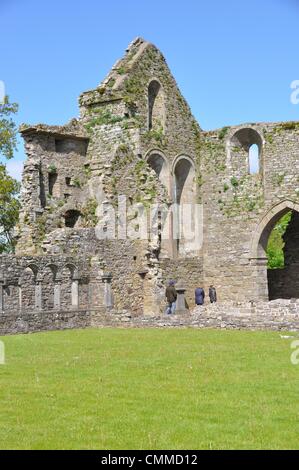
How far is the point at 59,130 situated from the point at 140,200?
13.5ft

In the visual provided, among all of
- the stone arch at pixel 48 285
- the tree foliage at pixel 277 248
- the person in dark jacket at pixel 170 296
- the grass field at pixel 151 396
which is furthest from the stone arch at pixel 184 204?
the tree foliage at pixel 277 248

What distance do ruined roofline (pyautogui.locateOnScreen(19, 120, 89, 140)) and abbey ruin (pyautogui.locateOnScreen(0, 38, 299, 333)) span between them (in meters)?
0.05

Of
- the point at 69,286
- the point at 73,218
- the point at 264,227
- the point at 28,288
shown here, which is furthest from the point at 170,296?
the point at 264,227

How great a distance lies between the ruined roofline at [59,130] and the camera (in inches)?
1118

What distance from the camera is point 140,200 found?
95.0 ft

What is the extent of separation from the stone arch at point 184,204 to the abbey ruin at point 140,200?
0.17ft

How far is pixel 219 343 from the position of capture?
691 inches

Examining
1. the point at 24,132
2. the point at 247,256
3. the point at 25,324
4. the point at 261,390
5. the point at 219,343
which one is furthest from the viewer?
the point at 247,256

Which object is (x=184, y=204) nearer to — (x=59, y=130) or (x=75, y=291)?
(x=59, y=130)

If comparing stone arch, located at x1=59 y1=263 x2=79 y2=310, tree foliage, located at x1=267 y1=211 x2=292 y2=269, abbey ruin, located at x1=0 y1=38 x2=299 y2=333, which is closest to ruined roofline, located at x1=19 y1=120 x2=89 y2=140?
abbey ruin, located at x1=0 y1=38 x2=299 y2=333

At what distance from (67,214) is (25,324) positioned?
24.8 feet

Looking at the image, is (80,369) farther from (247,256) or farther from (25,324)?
(247,256)

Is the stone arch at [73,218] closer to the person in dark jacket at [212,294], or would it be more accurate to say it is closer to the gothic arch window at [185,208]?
the gothic arch window at [185,208]
